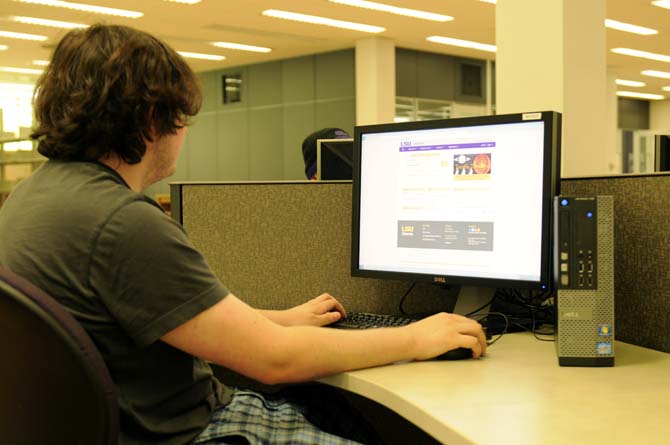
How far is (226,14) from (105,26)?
262 inches

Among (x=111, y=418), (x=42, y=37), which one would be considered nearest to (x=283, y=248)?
(x=111, y=418)

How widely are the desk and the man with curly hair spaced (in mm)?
95

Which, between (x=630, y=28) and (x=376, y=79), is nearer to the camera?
(x=630, y=28)

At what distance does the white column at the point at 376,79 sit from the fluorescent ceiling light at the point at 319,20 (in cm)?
48

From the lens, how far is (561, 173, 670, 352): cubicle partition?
127 cm

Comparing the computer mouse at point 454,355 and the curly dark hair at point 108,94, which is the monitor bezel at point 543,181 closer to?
the computer mouse at point 454,355

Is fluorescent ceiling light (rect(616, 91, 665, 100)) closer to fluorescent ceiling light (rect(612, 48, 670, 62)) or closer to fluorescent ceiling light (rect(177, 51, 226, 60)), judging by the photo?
fluorescent ceiling light (rect(612, 48, 670, 62))

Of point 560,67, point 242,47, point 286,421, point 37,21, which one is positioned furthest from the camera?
point 242,47

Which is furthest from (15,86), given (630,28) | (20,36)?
(630,28)

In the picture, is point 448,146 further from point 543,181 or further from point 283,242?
point 283,242

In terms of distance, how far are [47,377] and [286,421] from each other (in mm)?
405

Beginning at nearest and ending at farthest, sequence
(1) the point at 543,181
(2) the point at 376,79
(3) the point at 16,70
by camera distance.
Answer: (1) the point at 543,181, (2) the point at 376,79, (3) the point at 16,70

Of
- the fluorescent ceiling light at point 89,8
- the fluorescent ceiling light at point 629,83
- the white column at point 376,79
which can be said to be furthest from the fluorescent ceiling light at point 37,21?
the fluorescent ceiling light at point 629,83

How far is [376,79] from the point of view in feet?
28.8
